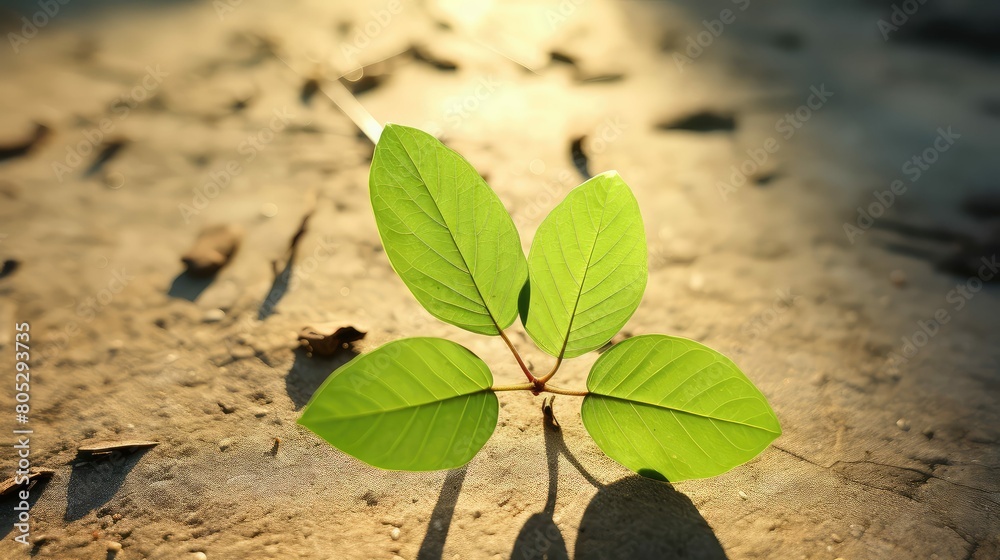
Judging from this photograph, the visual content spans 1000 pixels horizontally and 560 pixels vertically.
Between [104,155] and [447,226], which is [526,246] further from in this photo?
[104,155]

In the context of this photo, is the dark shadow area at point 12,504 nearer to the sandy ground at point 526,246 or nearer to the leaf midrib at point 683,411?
the sandy ground at point 526,246

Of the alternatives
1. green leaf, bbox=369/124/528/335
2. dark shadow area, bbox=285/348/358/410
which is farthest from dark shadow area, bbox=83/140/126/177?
green leaf, bbox=369/124/528/335

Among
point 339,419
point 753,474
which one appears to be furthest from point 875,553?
point 339,419
